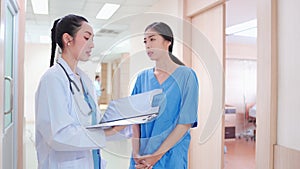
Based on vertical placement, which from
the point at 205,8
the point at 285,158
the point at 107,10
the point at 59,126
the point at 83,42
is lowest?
the point at 285,158

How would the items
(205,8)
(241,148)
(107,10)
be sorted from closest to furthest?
1. (205,8)
2. (107,10)
3. (241,148)

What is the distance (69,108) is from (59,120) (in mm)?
66

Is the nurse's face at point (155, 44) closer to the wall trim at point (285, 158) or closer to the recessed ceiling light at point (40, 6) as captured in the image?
the wall trim at point (285, 158)

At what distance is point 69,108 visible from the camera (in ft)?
3.45

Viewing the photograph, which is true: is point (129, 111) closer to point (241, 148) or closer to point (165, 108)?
point (165, 108)

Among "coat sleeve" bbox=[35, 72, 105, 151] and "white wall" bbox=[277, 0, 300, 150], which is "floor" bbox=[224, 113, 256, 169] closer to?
"white wall" bbox=[277, 0, 300, 150]

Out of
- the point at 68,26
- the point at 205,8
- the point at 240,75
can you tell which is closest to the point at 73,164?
the point at 68,26

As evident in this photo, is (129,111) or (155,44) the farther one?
(155,44)

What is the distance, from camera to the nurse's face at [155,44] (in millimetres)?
1188

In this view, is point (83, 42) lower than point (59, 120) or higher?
higher

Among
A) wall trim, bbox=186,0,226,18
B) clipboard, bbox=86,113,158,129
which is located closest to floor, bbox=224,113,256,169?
wall trim, bbox=186,0,226,18

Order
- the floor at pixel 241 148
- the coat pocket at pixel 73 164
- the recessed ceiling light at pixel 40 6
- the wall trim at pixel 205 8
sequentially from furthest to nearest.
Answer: the floor at pixel 241 148
the recessed ceiling light at pixel 40 6
the wall trim at pixel 205 8
the coat pocket at pixel 73 164

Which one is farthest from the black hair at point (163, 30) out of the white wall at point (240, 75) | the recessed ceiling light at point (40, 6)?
the white wall at point (240, 75)

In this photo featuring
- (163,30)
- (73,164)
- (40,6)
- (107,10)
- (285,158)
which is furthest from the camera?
(107,10)
